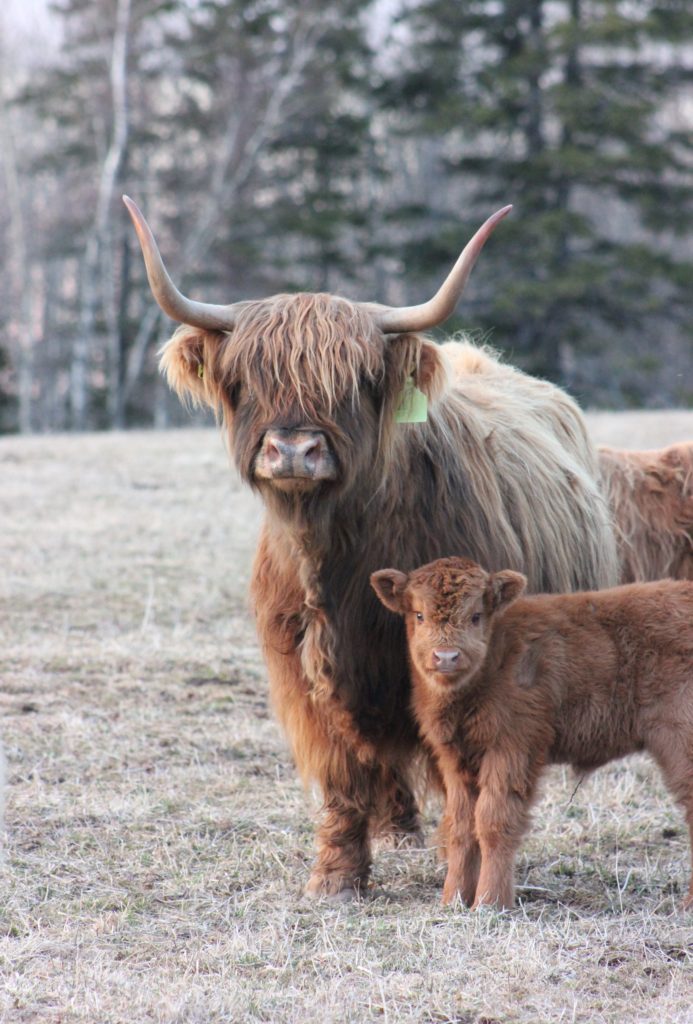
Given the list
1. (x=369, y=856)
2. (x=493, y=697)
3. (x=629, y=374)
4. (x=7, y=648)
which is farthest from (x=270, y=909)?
Answer: (x=629, y=374)

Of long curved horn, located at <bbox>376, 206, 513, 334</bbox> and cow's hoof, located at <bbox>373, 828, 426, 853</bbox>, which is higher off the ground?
long curved horn, located at <bbox>376, 206, 513, 334</bbox>

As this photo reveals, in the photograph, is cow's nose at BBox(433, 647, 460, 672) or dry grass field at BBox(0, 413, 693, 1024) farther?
cow's nose at BBox(433, 647, 460, 672)

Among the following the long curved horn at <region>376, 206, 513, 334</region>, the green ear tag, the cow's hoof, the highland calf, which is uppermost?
the long curved horn at <region>376, 206, 513, 334</region>

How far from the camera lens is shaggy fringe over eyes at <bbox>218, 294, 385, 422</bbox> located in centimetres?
352

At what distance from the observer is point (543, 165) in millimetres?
18797

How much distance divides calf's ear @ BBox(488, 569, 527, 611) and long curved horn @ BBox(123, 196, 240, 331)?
1043mm

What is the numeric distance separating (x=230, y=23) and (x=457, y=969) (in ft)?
63.4

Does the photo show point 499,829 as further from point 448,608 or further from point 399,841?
point 399,841

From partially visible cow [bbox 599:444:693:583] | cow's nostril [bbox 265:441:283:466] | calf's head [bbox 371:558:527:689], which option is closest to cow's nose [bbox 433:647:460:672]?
calf's head [bbox 371:558:527:689]

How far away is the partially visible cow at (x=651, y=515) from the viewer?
530 centimetres

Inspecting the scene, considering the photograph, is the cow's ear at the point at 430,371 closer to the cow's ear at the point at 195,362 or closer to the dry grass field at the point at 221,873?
the cow's ear at the point at 195,362

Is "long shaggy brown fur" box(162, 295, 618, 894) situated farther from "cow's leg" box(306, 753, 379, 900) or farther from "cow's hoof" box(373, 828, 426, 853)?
"cow's hoof" box(373, 828, 426, 853)

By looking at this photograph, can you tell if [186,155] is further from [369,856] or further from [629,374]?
[369,856]

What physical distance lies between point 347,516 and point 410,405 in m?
0.37
